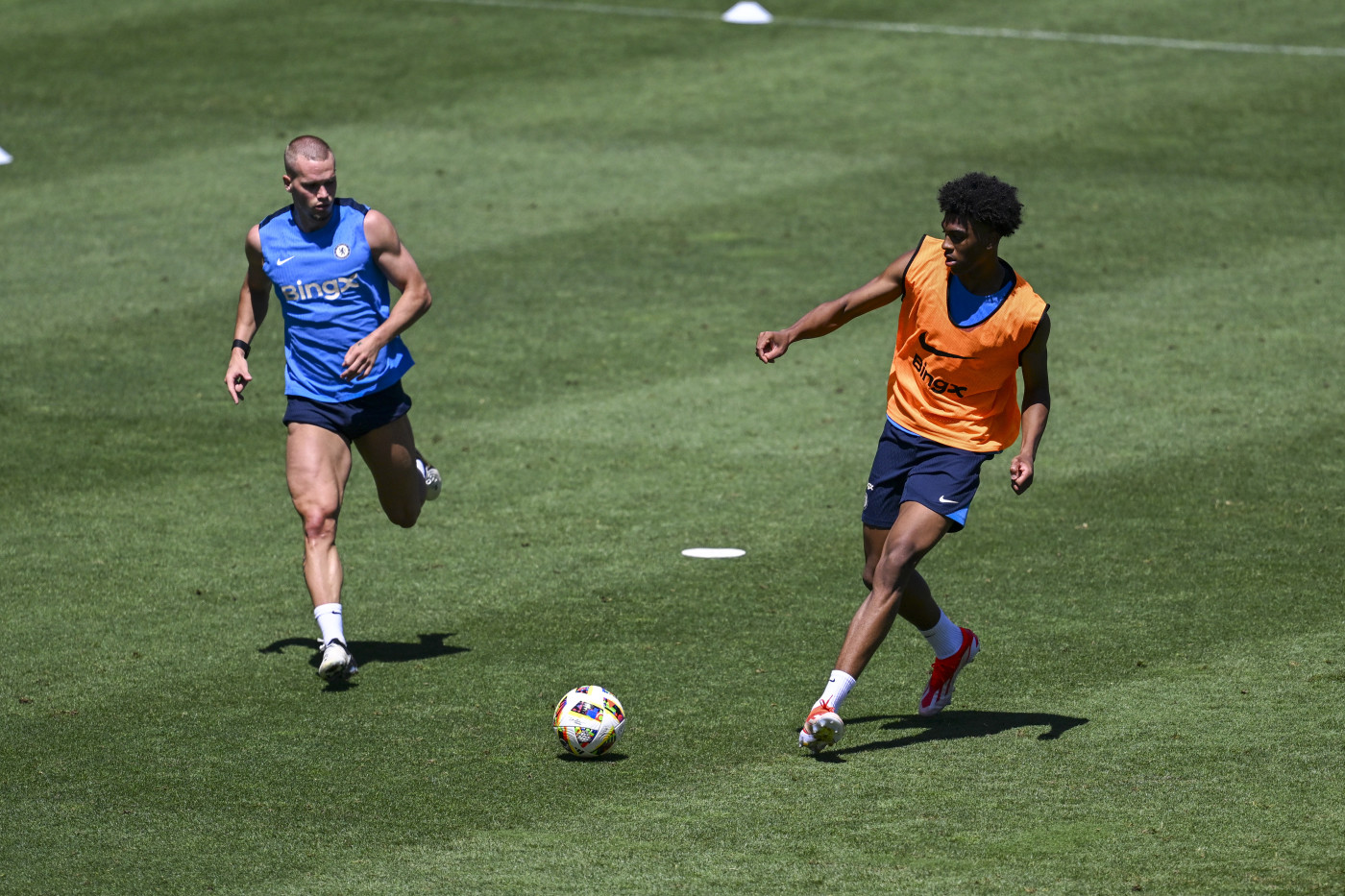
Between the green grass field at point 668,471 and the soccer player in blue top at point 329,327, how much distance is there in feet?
3.04

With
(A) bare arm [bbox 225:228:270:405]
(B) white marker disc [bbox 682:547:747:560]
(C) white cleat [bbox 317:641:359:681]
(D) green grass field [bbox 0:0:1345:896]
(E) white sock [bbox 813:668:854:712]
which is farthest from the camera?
(B) white marker disc [bbox 682:547:747:560]

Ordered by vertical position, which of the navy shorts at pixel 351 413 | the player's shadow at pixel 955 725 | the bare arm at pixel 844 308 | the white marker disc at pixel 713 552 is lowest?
the white marker disc at pixel 713 552

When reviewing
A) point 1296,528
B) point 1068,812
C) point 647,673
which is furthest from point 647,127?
point 1068,812

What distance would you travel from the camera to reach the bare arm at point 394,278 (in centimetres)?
918

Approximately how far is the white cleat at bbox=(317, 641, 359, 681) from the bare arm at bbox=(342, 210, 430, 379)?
1.35m

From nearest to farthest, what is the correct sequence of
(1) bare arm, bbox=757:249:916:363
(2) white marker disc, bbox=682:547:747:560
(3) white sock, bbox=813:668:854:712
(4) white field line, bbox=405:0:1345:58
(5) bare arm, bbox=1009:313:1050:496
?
(3) white sock, bbox=813:668:854:712
(5) bare arm, bbox=1009:313:1050:496
(1) bare arm, bbox=757:249:916:363
(2) white marker disc, bbox=682:547:747:560
(4) white field line, bbox=405:0:1345:58

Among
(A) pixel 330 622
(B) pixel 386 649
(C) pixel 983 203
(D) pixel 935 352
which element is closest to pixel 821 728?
(D) pixel 935 352

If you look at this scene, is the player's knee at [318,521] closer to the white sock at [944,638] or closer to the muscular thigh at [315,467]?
the muscular thigh at [315,467]

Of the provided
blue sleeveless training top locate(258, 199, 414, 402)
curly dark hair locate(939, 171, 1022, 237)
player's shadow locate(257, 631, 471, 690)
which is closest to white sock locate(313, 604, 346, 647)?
player's shadow locate(257, 631, 471, 690)

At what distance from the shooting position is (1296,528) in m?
11.2

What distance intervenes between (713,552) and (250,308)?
3.08 m

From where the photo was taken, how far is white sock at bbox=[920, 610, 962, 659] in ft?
27.6

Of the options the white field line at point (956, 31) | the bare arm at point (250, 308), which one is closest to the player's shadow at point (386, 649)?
the bare arm at point (250, 308)

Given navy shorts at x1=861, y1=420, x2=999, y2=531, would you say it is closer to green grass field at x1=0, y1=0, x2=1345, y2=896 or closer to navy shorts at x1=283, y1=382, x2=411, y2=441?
green grass field at x1=0, y1=0, x2=1345, y2=896
